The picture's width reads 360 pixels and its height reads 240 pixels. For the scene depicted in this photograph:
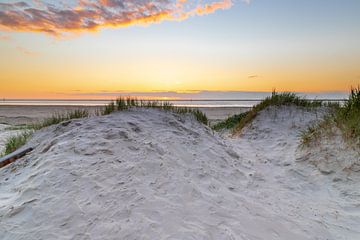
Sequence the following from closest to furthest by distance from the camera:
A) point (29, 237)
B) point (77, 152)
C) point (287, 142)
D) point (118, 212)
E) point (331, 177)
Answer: point (29, 237), point (118, 212), point (77, 152), point (331, 177), point (287, 142)

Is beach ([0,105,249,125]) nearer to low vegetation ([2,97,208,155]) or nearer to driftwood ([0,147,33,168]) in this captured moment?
low vegetation ([2,97,208,155])

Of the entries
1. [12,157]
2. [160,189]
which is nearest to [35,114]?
[12,157]

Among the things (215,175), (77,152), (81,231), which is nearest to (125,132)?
(77,152)

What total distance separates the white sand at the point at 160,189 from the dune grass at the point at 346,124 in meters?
0.40

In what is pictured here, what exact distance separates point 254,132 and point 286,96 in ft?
7.30

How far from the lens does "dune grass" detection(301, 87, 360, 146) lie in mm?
5578

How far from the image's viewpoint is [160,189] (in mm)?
3750

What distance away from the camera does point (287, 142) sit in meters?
7.19

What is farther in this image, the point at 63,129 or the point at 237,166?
the point at 63,129

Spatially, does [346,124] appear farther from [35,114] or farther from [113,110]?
[35,114]

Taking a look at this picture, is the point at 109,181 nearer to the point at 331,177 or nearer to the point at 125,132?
the point at 125,132

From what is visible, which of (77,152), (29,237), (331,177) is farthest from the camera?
(331,177)

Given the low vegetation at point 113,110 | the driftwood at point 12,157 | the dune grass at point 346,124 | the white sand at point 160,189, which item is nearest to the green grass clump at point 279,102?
the low vegetation at point 113,110

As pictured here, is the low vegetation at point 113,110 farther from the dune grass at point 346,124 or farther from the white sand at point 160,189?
the dune grass at point 346,124
